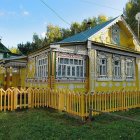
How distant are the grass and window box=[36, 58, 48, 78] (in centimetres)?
618

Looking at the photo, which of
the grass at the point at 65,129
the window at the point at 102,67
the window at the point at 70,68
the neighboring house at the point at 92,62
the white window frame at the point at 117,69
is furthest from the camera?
the white window frame at the point at 117,69

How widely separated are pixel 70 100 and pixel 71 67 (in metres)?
5.94

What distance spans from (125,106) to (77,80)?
16.1ft

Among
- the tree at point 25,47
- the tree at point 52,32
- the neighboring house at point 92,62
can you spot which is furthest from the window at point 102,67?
the tree at point 52,32

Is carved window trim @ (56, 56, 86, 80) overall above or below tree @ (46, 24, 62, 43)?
below

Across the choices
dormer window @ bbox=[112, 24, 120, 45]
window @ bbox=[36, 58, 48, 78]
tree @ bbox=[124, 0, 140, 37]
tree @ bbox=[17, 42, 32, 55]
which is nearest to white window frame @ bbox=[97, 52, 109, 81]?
dormer window @ bbox=[112, 24, 120, 45]

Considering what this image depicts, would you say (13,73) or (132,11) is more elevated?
(132,11)

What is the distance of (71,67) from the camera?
50.2 feet

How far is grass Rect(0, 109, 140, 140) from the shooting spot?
6.64 meters

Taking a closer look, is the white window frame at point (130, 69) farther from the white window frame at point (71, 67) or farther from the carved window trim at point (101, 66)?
the white window frame at point (71, 67)

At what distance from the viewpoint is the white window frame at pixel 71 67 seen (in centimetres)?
1467

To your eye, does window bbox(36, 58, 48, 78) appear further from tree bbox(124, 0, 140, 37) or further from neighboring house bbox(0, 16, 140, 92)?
tree bbox(124, 0, 140, 37)

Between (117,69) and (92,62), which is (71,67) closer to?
(92,62)

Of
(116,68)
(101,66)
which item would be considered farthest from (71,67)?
(116,68)
